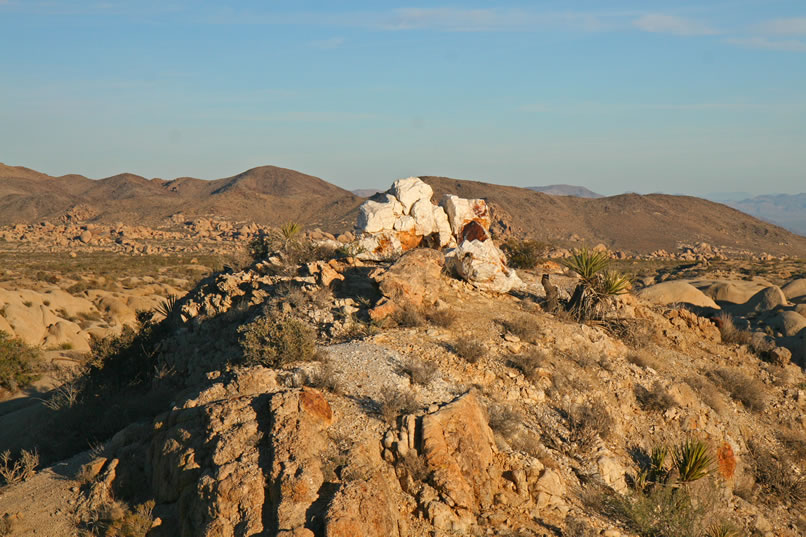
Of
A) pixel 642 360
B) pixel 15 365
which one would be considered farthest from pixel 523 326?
pixel 15 365

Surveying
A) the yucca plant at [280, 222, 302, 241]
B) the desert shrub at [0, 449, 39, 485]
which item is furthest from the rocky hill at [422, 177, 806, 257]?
the desert shrub at [0, 449, 39, 485]

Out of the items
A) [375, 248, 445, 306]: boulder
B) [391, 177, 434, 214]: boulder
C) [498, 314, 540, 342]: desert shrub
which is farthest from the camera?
[391, 177, 434, 214]: boulder

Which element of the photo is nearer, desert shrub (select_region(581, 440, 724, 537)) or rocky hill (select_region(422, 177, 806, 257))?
desert shrub (select_region(581, 440, 724, 537))

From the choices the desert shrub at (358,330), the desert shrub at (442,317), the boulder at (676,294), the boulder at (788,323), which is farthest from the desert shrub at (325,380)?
the boulder at (788,323)

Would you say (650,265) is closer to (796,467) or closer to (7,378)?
(796,467)

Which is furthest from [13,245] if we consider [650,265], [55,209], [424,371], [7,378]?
[424,371]

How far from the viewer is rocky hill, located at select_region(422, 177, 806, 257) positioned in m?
71.8

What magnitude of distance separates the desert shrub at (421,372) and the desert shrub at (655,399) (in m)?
3.58

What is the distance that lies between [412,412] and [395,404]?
24 centimetres

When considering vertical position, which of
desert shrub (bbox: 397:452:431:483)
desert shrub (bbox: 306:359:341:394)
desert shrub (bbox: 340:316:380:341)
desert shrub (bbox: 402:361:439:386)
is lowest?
desert shrub (bbox: 397:452:431:483)

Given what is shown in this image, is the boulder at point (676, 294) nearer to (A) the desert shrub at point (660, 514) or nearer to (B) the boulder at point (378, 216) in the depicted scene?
(B) the boulder at point (378, 216)

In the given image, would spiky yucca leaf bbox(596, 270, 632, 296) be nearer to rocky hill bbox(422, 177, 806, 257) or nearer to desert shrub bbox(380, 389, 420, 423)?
desert shrub bbox(380, 389, 420, 423)

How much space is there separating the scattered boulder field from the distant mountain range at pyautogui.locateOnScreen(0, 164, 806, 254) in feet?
184

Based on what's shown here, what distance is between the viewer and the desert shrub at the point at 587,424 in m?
8.00
